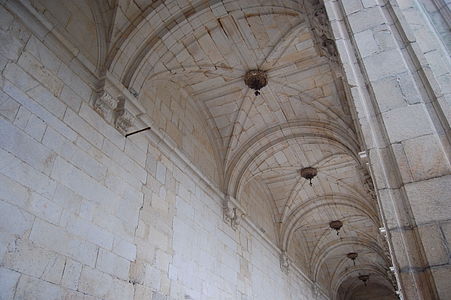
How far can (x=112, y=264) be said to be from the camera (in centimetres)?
416

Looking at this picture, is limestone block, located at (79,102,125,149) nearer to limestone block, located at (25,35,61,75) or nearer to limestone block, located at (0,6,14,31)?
limestone block, located at (25,35,61,75)

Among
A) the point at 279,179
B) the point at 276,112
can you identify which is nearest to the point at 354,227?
the point at 279,179

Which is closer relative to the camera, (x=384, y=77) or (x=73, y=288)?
(x=384, y=77)

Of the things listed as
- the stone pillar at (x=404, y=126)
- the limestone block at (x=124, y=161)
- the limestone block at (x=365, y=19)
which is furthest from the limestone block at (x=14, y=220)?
the limestone block at (x=365, y=19)

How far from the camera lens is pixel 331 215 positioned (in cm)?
1270

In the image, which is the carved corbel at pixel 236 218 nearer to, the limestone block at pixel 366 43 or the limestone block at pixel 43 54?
the limestone block at pixel 43 54

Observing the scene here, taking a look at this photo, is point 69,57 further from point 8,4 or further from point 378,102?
point 378,102

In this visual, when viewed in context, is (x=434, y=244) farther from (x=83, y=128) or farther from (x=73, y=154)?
(x=83, y=128)

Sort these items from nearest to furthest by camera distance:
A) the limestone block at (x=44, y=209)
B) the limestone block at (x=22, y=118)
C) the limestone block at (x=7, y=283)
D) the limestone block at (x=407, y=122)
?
the limestone block at (x=407, y=122) < the limestone block at (x=7, y=283) < the limestone block at (x=44, y=209) < the limestone block at (x=22, y=118)

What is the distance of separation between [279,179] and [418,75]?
27.5 ft

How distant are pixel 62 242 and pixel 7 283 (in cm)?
65

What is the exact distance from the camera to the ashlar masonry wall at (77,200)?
3.34m

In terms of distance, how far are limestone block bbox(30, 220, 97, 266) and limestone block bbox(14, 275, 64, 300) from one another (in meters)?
0.32

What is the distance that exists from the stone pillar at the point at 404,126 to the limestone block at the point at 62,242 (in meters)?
3.01
